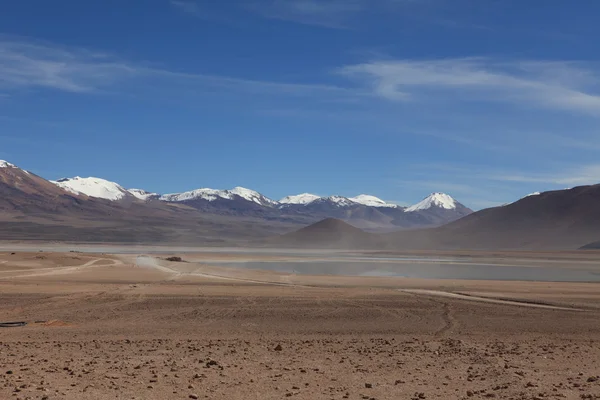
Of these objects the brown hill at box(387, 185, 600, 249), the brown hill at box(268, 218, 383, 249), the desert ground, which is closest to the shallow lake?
the desert ground

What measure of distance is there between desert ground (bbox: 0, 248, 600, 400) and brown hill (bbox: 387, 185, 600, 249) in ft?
456

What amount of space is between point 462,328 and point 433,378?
8041 millimetres

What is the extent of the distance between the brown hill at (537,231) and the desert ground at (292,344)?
13887 centimetres

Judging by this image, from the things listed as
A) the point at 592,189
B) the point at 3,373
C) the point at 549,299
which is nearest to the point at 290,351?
the point at 3,373

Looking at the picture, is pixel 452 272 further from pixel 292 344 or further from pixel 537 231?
pixel 537 231

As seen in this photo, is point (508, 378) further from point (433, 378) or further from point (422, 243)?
point (422, 243)

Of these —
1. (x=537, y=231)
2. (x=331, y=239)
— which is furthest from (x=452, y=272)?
(x=537, y=231)

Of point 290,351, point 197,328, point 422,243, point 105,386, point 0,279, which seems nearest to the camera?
point 105,386

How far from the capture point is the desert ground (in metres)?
11.1

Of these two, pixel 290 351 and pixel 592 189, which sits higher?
pixel 592 189

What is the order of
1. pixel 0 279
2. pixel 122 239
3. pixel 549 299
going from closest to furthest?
1. pixel 549 299
2. pixel 0 279
3. pixel 122 239

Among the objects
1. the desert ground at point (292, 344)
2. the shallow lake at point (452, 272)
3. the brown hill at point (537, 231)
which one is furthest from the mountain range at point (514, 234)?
the desert ground at point (292, 344)

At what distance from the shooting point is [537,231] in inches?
7047

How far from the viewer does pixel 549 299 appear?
1120 inches
